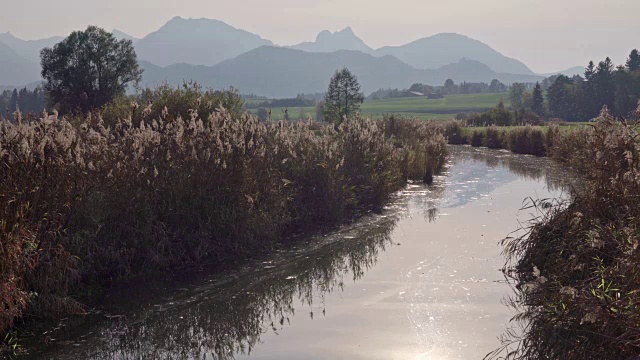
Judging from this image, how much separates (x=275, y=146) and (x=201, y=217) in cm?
252

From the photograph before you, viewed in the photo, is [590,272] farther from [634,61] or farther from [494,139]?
[634,61]

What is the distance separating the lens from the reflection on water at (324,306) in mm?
7031

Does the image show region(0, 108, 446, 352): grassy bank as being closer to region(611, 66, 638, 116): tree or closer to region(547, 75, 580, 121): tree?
region(611, 66, 638, 116): tree

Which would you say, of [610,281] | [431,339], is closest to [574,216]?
[610,281]

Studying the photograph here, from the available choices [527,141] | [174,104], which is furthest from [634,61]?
[174,104]

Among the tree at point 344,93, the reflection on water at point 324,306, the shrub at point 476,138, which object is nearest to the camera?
the reflection on water at point 324,306

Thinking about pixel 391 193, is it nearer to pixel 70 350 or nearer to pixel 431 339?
pixel 431 339

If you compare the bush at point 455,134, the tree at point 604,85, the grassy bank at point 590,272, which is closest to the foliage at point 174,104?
the grassy bank at point 590,272

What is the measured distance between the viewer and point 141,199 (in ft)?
32.0

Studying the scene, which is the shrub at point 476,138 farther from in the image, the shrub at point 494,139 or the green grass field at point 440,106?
the green grass field at point 440,106

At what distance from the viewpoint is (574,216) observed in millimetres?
8555

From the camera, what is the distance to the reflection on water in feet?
23.1

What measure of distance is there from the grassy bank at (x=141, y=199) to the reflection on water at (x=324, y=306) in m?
0.55

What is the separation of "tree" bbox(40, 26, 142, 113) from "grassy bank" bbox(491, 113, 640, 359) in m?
42.0
